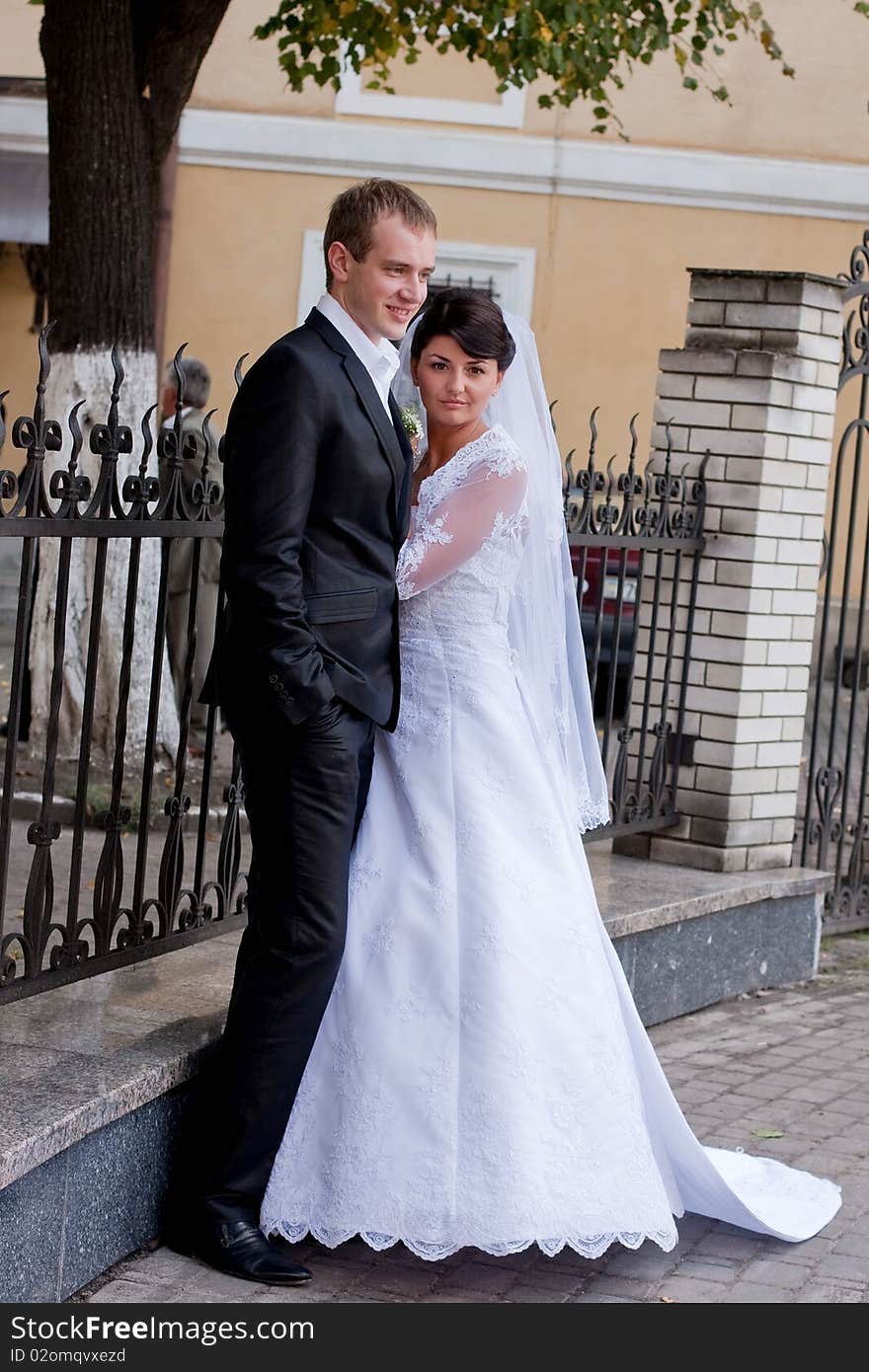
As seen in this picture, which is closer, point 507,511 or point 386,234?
point 386,234

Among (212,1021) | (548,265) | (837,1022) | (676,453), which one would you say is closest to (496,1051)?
(212,1021)

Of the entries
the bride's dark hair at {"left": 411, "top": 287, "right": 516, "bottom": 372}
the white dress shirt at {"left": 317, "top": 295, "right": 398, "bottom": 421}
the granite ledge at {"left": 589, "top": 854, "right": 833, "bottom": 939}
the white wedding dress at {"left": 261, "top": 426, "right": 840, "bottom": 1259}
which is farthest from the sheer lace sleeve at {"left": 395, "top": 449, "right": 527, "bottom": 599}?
the granite ledge at {"left": 589, "top": 854, "right": 833, "bottom": 939}

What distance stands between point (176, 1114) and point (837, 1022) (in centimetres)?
299

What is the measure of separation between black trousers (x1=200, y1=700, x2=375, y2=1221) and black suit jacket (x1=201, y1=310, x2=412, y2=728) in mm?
91

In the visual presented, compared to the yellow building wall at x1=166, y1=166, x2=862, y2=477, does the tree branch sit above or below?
below

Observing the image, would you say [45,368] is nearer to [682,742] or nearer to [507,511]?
[507,511]

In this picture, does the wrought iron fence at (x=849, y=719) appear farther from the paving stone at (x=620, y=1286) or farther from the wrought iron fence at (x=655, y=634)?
the paving stone at (x=620, y=1286)

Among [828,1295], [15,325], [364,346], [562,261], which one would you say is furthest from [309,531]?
[15,325]

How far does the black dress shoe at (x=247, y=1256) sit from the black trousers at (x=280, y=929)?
0.10 ft

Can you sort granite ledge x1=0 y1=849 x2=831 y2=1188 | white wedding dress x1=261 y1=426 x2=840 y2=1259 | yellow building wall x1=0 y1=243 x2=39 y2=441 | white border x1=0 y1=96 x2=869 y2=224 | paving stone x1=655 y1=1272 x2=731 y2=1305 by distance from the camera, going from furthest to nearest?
yellow building wall x1=0 y1=243 x2=39 y2=441 → white border x1=0 y1=96 x2=869 y2=224 → paving stone x1=655 y1=1272 x2=731 y2=1305 → white wedding dress x1=261 y1=426 x2=840 y2=1259 → granite ledge x1=0 y1=849 x2=831 y2=1188

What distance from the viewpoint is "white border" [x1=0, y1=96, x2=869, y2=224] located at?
1630cm

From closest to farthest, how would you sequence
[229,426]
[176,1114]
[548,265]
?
[229,426]
[176,1114]
[548,265]

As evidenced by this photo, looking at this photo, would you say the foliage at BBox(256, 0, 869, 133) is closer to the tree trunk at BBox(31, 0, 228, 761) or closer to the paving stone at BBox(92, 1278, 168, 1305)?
the tree trunk at BBox(31, 0, 228, 761)

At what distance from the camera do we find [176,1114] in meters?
3.92
